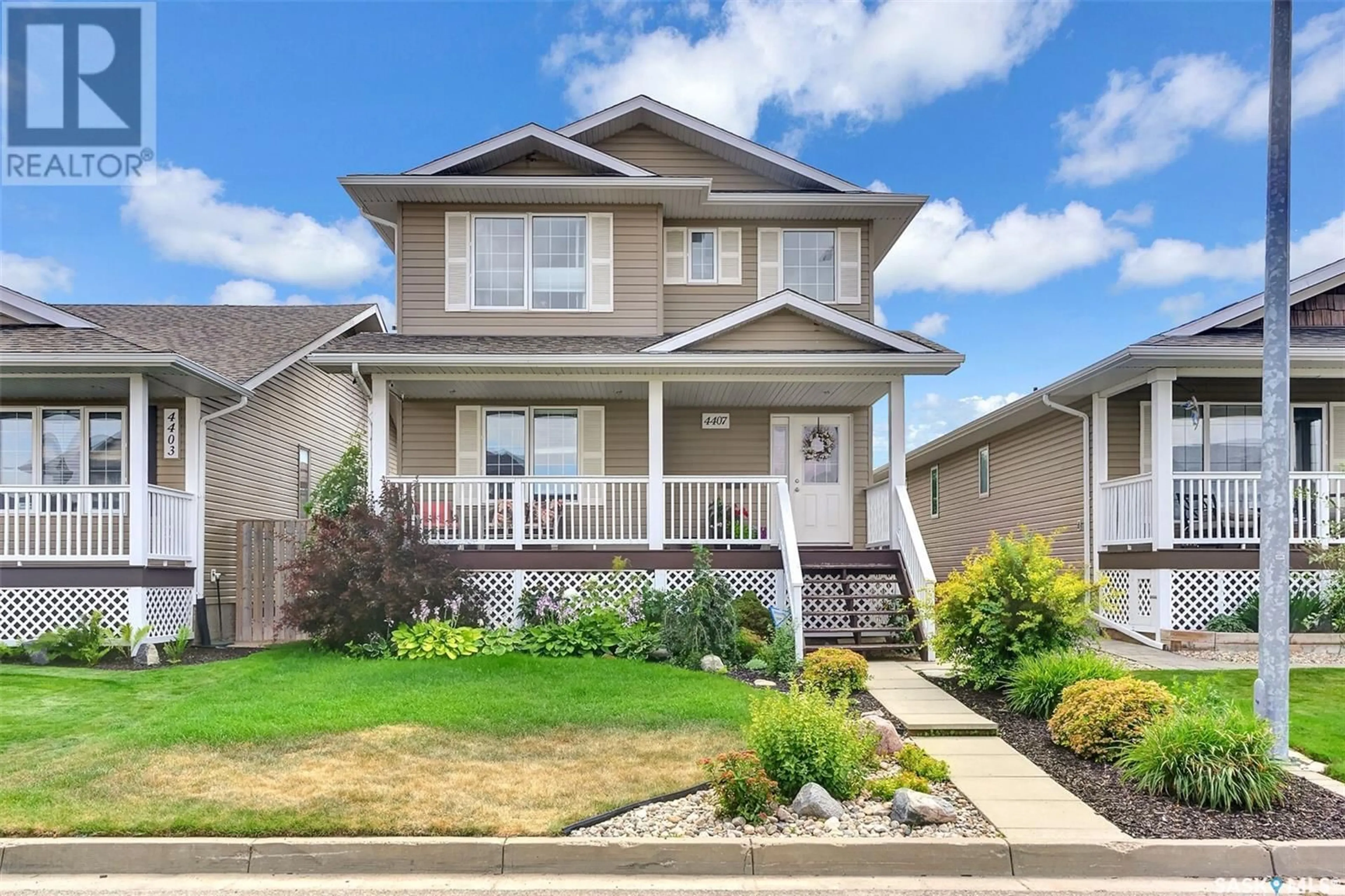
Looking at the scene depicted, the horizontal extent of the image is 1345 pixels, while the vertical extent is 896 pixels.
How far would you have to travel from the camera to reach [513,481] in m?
13.5

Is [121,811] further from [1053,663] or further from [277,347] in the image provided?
[277,347]

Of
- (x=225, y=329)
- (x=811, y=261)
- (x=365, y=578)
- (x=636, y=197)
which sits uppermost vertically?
(x=636, y=197)

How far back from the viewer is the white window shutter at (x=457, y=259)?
15.6m

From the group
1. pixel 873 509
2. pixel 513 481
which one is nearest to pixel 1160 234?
pixel 873 509

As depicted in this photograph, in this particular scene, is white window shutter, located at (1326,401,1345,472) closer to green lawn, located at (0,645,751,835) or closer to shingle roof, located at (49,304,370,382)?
green lawn, located at (0,645,751,835)

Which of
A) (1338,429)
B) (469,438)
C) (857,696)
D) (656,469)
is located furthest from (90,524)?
(1338,429)

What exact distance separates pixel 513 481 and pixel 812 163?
8.05 meters

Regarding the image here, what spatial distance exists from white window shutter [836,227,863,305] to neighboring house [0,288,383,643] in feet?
30.6

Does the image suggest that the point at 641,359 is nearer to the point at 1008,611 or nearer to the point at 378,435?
the point at 378,435

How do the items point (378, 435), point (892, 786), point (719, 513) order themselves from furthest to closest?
point (719, 513) → point (378, 435) → point (892, 786)

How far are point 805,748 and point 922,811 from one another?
79 cm

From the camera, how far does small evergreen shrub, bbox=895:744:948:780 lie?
6.77 meters

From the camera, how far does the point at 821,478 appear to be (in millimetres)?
16297

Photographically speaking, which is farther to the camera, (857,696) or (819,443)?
(819,443)
